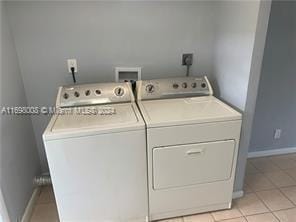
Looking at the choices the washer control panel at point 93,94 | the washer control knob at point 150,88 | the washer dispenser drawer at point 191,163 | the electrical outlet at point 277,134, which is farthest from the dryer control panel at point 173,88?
the electrical outlet at point 277,134

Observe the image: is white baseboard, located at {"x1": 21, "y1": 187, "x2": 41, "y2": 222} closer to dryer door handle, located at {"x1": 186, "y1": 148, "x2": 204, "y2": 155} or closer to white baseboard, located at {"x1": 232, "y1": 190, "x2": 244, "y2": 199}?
dryer door handle, located at {"x1": 186, "y1": 148, "x2": 204, "y2": 155}

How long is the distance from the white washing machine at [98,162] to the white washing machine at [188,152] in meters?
0.08

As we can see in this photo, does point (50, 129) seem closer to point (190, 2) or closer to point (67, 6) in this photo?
point (67, 6)

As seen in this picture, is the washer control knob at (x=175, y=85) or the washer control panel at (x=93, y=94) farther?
the washer control knob at (x=175, y=85)

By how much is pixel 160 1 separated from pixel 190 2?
254 mm

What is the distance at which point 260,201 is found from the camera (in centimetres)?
199

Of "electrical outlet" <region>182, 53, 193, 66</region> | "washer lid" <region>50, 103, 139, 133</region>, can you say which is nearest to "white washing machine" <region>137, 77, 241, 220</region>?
"washer lid" <region>50, 103, 139, 133</region>

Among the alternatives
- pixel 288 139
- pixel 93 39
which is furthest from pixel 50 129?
pixel 288 139

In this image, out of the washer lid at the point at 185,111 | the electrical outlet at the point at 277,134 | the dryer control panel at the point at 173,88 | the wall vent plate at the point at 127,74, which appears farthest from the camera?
the electrical outlet at the point at 277,134

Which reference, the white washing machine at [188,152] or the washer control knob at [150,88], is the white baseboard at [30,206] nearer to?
the white washing machine at [188,152]

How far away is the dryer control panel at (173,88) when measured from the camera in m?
1.93

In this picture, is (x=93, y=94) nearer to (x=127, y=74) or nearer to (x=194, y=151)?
(x=127, y=74)

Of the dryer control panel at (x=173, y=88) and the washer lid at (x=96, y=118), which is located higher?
the dryer control panel at (x=173, y=88)

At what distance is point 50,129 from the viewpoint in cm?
144
